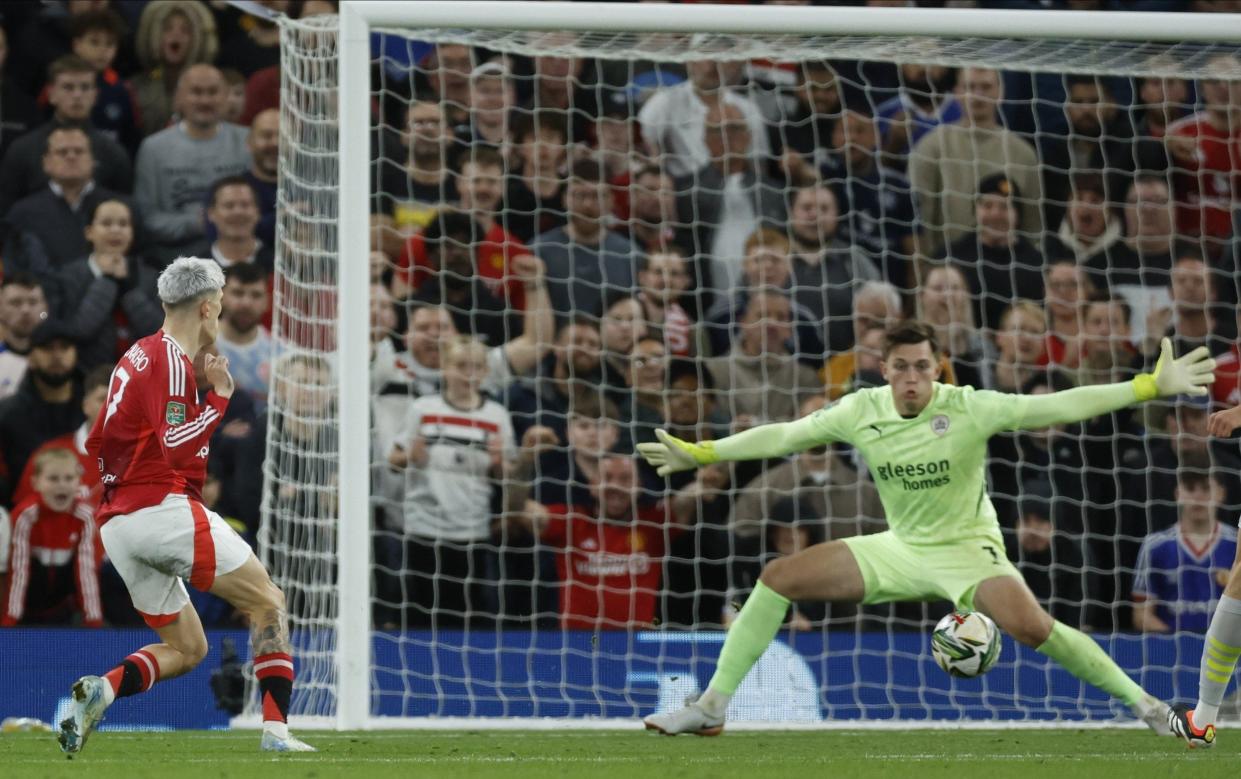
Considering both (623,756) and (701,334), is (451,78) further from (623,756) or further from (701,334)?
(623,756)

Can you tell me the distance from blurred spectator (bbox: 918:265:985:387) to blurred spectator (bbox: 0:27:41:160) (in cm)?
551

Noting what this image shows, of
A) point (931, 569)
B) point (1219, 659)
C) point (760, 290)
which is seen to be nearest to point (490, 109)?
point (760, 290)

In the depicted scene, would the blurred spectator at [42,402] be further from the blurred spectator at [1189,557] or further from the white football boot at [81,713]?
the blurred spectator at [1189,557]

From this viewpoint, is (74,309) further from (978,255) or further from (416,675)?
(978,255)

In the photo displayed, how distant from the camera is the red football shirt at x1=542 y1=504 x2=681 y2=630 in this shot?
32.6 feet

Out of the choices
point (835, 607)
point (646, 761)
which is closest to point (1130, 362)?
point (835, 607)

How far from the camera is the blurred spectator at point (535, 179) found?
36.1 ft

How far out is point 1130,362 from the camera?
10.8 m

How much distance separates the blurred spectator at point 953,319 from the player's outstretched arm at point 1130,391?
2.97m

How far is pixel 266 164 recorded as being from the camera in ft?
35.9

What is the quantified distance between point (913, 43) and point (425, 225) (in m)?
3.09

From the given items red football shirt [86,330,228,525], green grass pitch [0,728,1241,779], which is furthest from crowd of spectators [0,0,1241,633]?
red football shirt [86,330,228,525]

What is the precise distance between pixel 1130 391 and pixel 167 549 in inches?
153

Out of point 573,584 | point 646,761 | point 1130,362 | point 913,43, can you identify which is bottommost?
point 646,761
